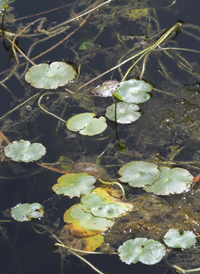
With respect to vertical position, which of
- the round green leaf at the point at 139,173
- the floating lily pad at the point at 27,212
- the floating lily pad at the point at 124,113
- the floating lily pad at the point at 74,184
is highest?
the floating lily pad at the point at 124,113

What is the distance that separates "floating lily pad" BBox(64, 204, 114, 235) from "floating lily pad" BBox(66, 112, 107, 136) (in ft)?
2.37

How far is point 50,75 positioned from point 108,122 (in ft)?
2.66

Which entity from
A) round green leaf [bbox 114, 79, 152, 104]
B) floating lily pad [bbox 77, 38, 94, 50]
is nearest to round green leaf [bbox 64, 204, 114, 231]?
round green leaf [bbox 114, 79, 152, 104]

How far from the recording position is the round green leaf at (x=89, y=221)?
2.35 meters

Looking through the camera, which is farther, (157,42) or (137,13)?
(137,13)

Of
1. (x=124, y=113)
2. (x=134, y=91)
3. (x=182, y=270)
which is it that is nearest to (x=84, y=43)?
(x=134, y=91)

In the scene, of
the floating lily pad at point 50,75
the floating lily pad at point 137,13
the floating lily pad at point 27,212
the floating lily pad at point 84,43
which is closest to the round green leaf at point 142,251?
the floating lily pad at point 27,212

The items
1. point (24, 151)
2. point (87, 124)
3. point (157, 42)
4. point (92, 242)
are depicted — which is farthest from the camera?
point (157, 42)

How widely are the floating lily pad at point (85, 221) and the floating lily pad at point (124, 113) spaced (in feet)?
2.94

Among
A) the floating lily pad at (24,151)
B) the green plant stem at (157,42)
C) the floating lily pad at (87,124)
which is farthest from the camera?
the green plant stem at (157,42)

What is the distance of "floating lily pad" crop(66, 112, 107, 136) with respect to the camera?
2914mm

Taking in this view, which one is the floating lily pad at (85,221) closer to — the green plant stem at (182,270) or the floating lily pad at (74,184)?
the floating lily pad at (74,184)

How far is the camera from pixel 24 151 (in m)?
2.83

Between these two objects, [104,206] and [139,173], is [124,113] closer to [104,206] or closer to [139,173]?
[139,173]
